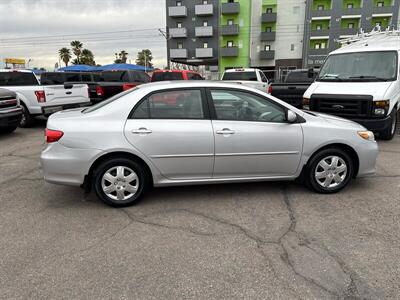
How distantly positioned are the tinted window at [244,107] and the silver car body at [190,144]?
3.4 inches

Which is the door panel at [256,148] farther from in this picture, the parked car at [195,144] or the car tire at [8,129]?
the car tire at [8,129]

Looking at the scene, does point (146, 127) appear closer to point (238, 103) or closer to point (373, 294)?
point (238, 103)

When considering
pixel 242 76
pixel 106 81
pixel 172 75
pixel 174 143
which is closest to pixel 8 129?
pixel 106 81

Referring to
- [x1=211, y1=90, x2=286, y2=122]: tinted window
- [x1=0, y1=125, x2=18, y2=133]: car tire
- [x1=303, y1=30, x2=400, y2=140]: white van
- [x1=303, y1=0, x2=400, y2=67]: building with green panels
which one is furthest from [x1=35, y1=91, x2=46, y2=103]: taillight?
[x1=303, y1=0, x2=400, y2=67]: building with green panels

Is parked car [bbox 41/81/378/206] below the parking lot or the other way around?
the other way around

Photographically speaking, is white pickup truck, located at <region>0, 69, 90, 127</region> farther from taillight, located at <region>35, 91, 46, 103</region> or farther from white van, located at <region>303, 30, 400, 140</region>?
white van, located at <region>303, 30, 400, 140</region>

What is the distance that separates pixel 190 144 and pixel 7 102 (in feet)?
21.8

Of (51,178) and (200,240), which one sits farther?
(51,178)

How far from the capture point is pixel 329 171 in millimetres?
4383

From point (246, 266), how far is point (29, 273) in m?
1.93

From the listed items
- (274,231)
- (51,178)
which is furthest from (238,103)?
(51,178)

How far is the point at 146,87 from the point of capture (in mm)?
4160

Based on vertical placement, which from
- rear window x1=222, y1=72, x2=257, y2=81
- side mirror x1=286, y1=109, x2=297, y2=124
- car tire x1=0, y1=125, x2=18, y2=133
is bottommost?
car tire x1=0, y1=125, x2=18, y2=133

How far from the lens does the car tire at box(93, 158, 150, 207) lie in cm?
395
